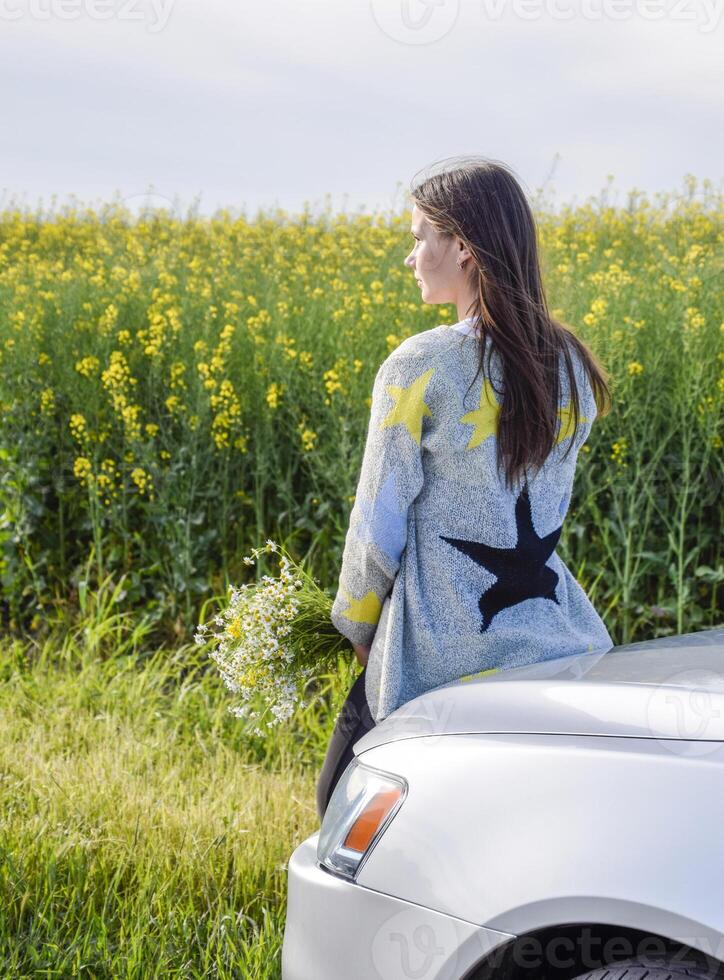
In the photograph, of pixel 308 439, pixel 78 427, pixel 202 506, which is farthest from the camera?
pixel 78 427

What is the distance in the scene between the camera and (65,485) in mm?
6074

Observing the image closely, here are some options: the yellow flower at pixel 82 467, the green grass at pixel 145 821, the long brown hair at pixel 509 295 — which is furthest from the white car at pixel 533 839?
the yellow flower at pixel 82 467

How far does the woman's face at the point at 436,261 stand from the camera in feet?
7.96

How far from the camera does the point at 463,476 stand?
2.32m

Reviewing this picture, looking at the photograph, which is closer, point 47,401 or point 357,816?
point 357,816

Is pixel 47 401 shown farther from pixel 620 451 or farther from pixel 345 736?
pixel 345 736

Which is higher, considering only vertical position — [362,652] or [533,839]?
[362,652]

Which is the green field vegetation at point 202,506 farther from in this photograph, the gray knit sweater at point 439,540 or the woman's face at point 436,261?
the woman's face at point 436,261

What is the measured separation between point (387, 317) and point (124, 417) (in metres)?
1.46

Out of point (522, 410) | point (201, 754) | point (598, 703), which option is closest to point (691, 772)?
point (598, 703)

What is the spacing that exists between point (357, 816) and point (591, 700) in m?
0.47

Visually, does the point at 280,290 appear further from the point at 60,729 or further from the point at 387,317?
the point at 60,729

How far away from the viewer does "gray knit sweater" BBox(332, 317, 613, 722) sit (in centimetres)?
228

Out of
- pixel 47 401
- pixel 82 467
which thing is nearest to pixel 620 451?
pixel 82 467
